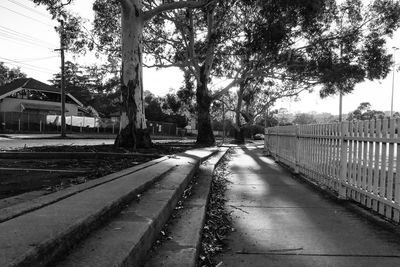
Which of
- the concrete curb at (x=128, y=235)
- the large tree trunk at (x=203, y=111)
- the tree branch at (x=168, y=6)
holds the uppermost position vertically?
the tree branch at (x=168, y=6)

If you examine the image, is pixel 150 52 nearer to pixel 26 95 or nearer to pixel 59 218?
pixel 59 218

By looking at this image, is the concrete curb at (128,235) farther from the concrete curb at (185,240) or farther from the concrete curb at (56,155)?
the concrete curb at (56,155)

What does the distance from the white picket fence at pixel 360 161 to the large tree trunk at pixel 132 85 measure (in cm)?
541

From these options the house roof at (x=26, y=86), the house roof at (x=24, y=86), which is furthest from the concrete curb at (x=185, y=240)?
the house roof at (x=26, y=86)

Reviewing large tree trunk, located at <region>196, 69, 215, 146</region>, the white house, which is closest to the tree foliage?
the white house

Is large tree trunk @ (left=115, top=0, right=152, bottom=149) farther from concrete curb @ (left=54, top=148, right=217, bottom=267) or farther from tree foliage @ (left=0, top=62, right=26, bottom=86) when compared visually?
tree foliage @ (left=0, top=62, right=26, bottom=86)

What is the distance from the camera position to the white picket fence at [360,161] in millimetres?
5309

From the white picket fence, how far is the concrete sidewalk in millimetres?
351

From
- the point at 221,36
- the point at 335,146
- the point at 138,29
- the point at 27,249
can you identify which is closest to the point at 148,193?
the point at 27,249

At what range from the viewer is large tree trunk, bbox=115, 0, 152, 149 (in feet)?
41.0

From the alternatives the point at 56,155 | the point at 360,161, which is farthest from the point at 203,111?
the point at 360,161

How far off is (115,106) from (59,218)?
73.0 meters

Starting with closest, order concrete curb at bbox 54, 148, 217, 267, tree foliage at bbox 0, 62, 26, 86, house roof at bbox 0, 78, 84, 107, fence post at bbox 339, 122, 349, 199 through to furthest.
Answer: concrete curb at bbox 54, 148, 217, 267, fence post at bbox 339, 122, 349, 199, house roof at bbox 0, 78, 84, 107, tree foliage at bbox 0, 62, 26, 86

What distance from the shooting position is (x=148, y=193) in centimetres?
512
